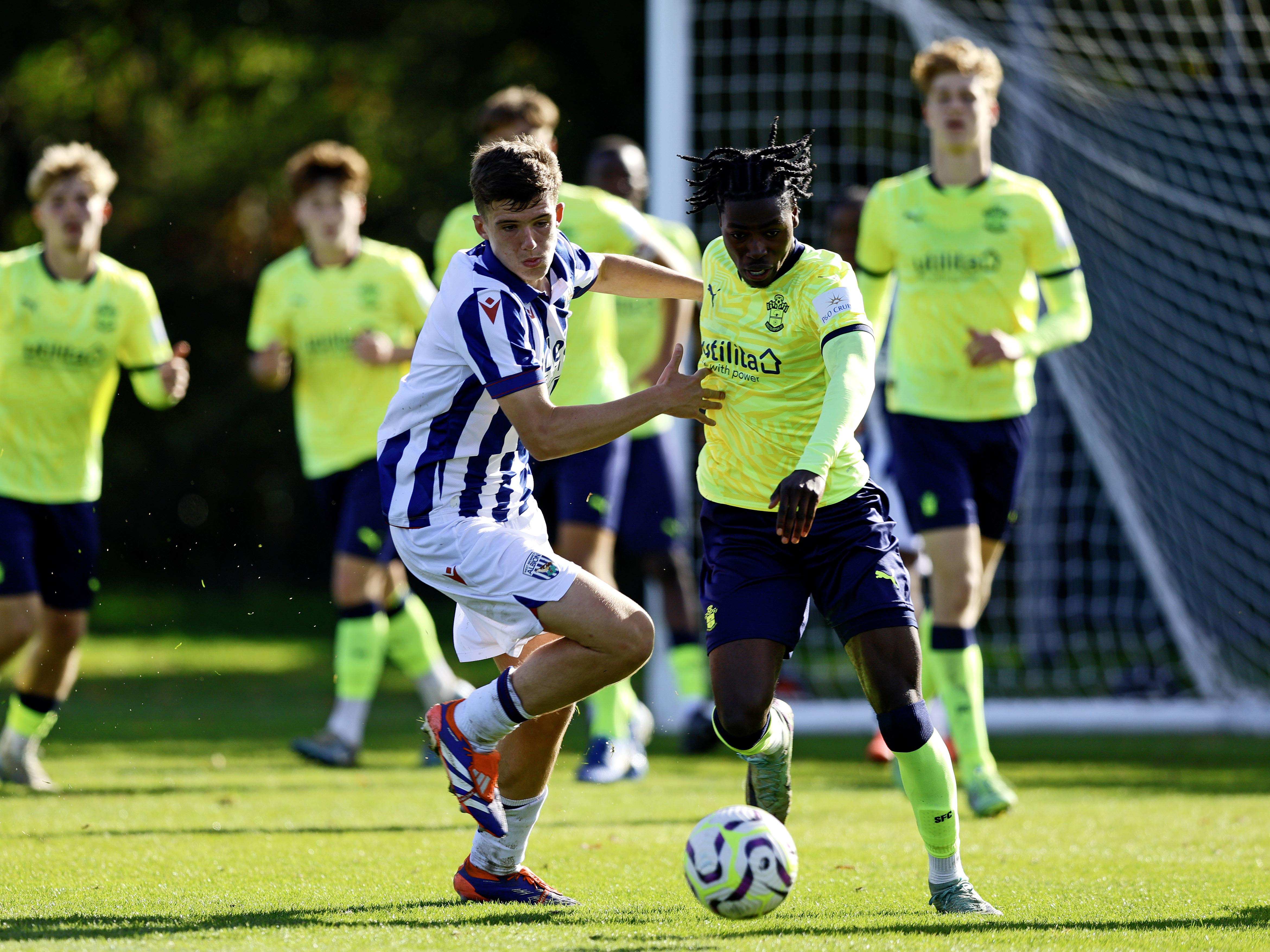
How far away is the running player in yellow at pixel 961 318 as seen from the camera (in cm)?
588

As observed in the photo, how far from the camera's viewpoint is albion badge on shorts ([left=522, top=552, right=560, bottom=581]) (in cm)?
410

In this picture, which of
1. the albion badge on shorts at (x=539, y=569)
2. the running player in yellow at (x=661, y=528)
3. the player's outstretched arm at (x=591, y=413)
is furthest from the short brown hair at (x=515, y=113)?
the albion badge on shorts at (x=539, y=569)

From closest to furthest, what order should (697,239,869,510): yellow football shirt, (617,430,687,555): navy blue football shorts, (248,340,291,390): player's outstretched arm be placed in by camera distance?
(697,239,869,510): yellow football shirt
(248,340,291,390): player's outstretched arm
(617,430,687,555): navy blue football shorts

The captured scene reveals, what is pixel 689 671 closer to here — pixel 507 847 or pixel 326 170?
pixel 326 170

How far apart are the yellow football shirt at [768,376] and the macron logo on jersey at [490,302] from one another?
0.64 m

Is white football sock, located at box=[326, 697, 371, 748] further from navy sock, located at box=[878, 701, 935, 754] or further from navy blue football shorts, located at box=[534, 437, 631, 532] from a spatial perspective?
navy sock, located at box=[878, 701, 935, 754]

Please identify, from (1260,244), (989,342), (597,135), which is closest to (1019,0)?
(1260,244)

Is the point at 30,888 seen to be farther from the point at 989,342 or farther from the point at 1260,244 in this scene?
the point at 1260,244

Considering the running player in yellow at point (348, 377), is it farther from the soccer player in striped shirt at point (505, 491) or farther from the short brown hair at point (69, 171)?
the soccer player in striped shirt at point (505, 491)

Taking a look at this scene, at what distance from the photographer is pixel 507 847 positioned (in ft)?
14.0

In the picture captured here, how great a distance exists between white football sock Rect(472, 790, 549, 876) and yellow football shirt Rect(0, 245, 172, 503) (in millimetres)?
3350

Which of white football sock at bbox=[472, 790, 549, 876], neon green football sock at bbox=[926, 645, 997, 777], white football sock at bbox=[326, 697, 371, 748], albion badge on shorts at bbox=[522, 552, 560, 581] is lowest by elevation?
white football sock at bbox=[326, 697, 371, 748]

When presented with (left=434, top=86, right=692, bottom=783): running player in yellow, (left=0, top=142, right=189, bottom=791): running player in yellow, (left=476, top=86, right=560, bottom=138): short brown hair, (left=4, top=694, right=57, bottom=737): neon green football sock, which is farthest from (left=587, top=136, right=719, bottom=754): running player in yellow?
(left=4, top=694, right=57, bottom=737): neon green football sock

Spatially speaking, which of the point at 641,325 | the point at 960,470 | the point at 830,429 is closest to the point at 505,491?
the point at 830,429
